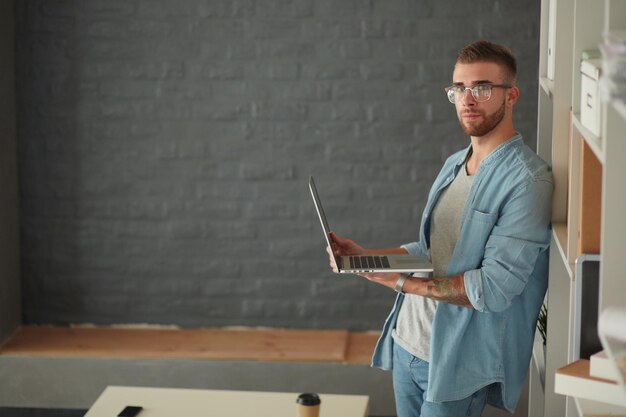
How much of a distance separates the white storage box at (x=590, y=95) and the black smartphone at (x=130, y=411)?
5.49ft

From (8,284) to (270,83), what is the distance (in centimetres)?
152

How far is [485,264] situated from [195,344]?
2316 mm

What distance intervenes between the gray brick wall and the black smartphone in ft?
5.55

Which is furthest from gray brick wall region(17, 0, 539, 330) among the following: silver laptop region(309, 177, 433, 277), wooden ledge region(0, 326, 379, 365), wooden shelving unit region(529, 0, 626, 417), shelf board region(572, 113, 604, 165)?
shelf board region(572, 113, 604, 165)

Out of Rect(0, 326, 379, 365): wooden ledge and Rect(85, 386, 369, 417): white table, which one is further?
Rect(0, 326, 379, 365): wooden ledge

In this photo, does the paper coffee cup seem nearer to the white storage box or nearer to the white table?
the white table

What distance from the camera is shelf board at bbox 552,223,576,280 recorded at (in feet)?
7.61

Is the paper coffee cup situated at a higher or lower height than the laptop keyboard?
lower

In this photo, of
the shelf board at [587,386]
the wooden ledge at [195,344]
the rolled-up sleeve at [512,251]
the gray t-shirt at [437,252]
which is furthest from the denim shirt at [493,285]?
the wooden ledge at [195,344]

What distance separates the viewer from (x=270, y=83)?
4.72 meters

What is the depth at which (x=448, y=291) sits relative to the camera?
2.70 m

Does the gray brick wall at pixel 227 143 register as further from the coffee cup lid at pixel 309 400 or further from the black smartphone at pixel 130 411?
the coffee cup lid at pixel 309 400

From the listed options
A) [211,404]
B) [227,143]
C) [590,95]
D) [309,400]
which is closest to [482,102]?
[590,95]

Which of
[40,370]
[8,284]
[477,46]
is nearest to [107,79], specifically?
[8,284]
